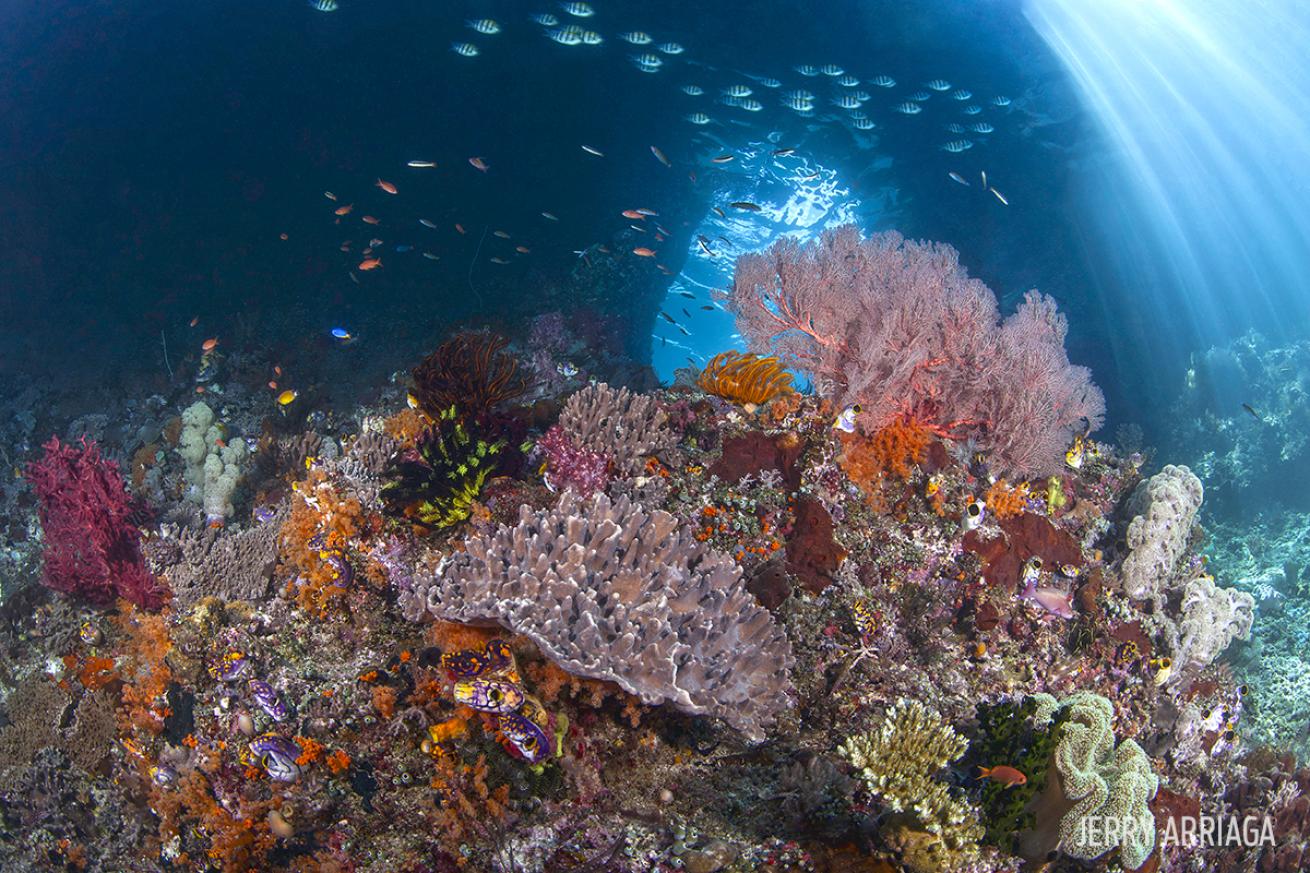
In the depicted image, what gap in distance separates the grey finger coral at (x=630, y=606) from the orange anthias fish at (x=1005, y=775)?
54.5 inches

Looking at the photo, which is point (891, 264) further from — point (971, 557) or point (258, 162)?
point (258, 162)

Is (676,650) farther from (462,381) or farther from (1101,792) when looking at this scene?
(462,381)

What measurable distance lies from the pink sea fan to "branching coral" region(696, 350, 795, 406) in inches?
8.8

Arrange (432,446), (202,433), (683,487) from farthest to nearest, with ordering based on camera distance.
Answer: (202,433) < (683,487) < (432,446)

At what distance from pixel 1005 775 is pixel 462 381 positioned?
601 cm

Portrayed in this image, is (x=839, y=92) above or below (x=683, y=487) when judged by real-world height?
above

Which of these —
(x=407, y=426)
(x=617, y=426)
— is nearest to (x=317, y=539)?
(x=407, y=426)

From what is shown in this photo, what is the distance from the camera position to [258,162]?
24.7 meters

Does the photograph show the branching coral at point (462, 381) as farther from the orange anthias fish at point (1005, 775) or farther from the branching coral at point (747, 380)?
the orange anthias fish at point (1005, 775)

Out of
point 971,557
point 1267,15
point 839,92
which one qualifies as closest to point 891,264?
point 971,557

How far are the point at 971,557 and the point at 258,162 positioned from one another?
2982cm

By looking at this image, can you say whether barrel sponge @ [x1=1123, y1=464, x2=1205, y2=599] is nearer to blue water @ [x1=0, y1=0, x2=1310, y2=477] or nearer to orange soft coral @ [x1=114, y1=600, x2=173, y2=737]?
orange soft coral @ [x1=114, y1=600, x2=173, y2=737]

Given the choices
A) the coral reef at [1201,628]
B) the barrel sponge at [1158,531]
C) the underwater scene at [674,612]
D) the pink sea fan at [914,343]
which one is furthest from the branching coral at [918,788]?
the coral reef at [1201,628]

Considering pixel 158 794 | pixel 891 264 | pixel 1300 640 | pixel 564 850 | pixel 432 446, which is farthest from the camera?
pixel 1300 640
